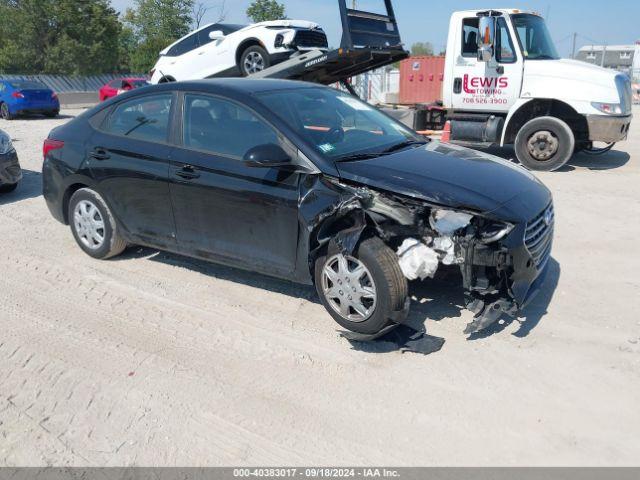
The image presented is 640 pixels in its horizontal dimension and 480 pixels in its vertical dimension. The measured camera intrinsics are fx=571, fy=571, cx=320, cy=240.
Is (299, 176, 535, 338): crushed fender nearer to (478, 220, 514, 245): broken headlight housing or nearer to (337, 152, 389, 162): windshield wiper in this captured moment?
(478, 220, 514, 245): broken headlight housing

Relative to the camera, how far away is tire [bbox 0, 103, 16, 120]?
20.1m

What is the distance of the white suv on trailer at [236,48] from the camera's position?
1111cm

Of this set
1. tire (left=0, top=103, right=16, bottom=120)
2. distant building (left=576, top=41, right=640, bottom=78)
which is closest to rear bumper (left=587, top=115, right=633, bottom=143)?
tire (left=0, top=103, right=16, bottom=120)

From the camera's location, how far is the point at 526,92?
9945mm

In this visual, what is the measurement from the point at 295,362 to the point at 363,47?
6.83 metres

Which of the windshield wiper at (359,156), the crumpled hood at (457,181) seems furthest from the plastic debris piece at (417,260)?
the windshield wiper at (359,156)

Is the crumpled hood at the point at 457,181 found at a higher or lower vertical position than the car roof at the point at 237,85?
lower

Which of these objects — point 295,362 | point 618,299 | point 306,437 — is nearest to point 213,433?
point 306,437

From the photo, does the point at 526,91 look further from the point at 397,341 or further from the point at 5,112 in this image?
the point at 5,112

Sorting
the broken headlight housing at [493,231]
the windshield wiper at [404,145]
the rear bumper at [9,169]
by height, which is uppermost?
the windshield wiper at [404,145]

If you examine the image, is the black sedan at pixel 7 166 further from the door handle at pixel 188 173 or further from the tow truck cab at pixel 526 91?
the tow truck cab at pixel 526 91

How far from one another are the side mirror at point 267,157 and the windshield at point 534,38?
→ 7.40 meters

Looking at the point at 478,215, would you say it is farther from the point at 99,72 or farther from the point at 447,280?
the point at 99,72

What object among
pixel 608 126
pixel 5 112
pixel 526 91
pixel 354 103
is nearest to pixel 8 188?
pixel 354 103
